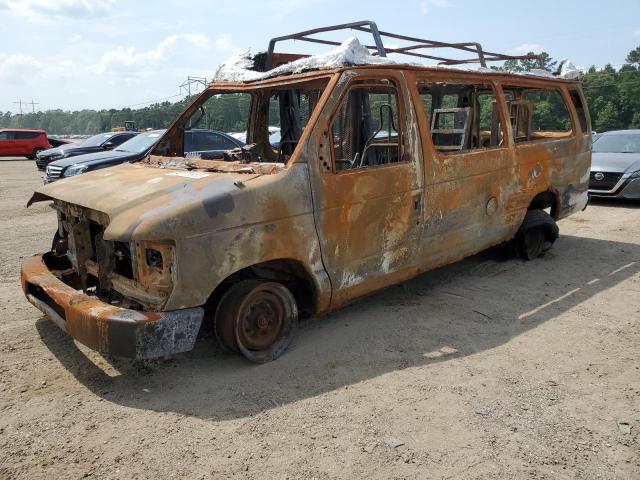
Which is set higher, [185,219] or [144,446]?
[185,219]

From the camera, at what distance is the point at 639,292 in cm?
516

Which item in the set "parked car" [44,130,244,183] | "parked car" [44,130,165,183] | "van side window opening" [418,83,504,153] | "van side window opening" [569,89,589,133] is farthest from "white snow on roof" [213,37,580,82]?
"parked car" [44,130,165,183]

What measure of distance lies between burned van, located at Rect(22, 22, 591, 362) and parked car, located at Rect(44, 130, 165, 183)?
621 cm

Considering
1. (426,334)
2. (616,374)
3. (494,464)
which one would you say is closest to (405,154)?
(426,334)

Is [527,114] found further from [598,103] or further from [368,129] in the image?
[598,103]

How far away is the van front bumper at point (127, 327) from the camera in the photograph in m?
3.09

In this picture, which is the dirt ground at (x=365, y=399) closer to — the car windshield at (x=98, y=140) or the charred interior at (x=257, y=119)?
the charred interior at (x=257, y=119)

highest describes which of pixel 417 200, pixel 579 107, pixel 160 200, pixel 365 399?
pixel 579 107

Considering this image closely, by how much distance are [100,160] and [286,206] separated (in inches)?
344

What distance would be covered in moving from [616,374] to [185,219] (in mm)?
2906

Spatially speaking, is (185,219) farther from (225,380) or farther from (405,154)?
(405,154)

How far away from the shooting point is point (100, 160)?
11078 millimetres

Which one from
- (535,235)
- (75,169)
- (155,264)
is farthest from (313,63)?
(75,169)

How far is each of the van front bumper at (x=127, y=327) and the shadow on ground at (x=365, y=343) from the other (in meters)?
0.36
